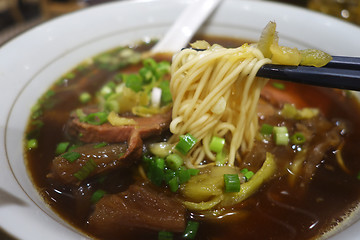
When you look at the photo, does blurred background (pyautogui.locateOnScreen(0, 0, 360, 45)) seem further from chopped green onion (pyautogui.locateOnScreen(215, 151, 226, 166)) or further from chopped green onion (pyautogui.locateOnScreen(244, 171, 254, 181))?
chopped green onion (pyautogui.locateOnScreen(244, 171, 254, 181))

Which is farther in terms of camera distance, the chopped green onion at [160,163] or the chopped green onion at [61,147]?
the chopped green onion at [61,147]

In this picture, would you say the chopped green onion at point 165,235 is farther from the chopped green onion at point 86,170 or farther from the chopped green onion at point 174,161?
the chopped green onion at point 86,170

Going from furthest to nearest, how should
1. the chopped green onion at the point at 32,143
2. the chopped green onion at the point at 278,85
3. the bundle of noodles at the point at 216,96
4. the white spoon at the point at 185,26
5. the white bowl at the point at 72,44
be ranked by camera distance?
the white spoon at the point at 185,26 → the chopped green onion at the point at 278,85 → the chopped green onion at the point at 32,143 → the bundle of noodles at the point at 216,96 → the white bowl at the point at 72,44

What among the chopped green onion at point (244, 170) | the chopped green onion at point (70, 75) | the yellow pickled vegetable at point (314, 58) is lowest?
the chopped green onion at point (244, 170)

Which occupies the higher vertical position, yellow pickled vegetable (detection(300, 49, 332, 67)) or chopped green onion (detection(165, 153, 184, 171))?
yellow pickled vegetable (detection(300, 49, 332, 67))

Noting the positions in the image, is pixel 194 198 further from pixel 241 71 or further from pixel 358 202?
pixel 358 202

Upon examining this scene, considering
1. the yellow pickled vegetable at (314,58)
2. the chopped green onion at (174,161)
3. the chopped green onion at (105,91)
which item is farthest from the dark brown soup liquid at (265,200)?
the yellow pickled vegetable at (314,58)

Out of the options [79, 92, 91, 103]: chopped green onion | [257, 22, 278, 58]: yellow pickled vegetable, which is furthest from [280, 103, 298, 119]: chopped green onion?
[79, 92, 91, 103]: chopped green onion
